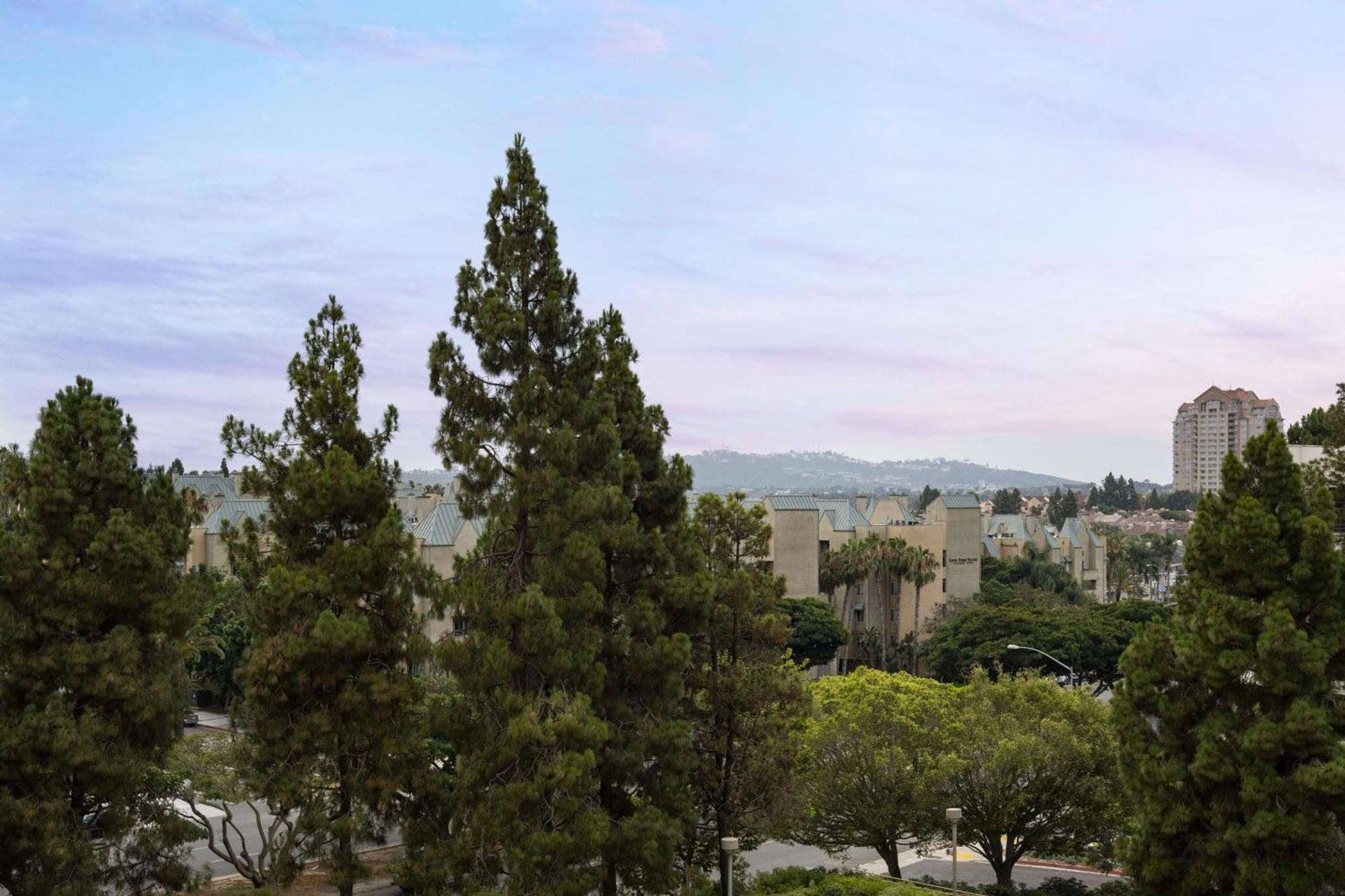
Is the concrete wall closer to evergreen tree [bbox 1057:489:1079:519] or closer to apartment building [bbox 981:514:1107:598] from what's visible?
apartment building [bbox 981:514:1107:598]

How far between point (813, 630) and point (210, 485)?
43798 millimetres

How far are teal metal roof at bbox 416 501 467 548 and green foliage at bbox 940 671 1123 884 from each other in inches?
1053

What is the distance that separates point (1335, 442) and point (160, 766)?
21753 mm

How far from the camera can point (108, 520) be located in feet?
59.8

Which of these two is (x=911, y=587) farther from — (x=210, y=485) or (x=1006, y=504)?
(x=1006, y=504)

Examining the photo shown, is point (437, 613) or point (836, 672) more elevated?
point (437, 613)

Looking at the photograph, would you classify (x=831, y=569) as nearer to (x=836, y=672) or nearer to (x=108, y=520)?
(x=836, y=672)

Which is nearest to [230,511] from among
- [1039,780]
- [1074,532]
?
[1039,780]

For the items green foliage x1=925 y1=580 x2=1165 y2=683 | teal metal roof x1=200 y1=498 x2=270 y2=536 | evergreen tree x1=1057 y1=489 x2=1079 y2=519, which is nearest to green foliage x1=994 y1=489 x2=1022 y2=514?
evergreen tree x1=1057 y1=489 x2=1079 y2=519

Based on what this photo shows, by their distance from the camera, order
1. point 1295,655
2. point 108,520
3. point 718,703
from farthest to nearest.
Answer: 1. point 718,703
2. point 108,520
3. point 1295,655

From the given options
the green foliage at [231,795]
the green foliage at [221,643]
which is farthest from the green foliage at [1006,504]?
the green foliage at [231,795]

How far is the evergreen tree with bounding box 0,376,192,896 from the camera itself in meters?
17.5

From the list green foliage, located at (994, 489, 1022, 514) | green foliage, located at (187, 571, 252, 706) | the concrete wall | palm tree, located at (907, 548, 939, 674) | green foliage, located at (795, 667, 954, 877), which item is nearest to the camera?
green foliage, located at (795, 667, 954, 877)

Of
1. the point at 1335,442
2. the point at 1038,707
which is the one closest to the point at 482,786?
the point at 1038,707
